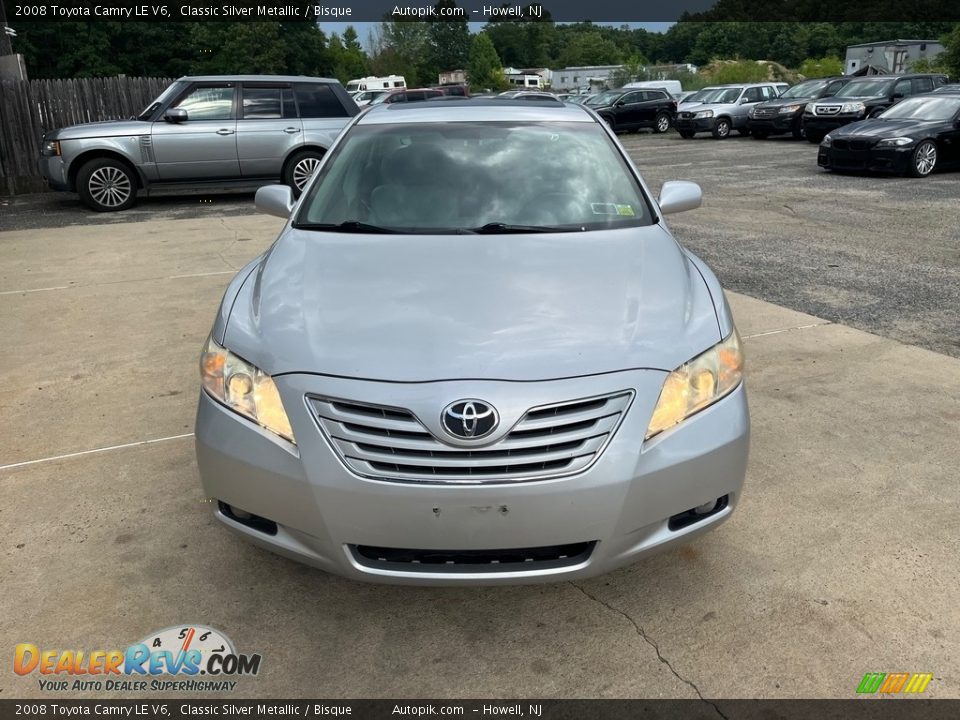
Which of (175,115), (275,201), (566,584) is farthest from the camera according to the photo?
(175,115)

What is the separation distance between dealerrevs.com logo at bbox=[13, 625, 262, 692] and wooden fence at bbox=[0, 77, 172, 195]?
13.8m

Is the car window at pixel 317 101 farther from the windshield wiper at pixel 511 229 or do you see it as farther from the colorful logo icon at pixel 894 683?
the colorful logo icon at pixel 894 683

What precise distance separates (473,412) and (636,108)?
89.3 feet

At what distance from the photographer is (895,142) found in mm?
13336

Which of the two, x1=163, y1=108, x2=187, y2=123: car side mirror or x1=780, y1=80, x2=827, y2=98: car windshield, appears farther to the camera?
x1=780, y1=80, x2=827, y2=98: car windshield

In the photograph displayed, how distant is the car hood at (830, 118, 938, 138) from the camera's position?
13.5 meters

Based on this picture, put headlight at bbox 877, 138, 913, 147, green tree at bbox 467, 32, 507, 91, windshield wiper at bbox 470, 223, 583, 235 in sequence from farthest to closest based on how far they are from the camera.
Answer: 1. green tree at bbox 467, 32, 507, 91
2. headlight at bbox 877, 138, 913, 147
3. windshield wiper at bbox 470, 223, 583, 235

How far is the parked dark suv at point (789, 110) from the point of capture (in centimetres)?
2216

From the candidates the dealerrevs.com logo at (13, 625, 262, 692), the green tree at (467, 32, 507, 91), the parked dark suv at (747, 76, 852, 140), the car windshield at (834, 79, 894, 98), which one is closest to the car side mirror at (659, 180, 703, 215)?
the dealerrevs.com logo at (13, 625, 262, 692)

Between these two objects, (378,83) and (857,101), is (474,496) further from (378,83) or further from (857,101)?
(378,83)

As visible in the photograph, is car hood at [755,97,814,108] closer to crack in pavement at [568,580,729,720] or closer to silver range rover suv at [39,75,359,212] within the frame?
silver range rover suv at [39,75,359,212]

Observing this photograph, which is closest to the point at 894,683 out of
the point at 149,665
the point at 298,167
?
the point at 149,665

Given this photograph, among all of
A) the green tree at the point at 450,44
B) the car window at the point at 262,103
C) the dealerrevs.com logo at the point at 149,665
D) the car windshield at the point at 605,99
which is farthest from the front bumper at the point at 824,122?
the green tree at the point at 450,44

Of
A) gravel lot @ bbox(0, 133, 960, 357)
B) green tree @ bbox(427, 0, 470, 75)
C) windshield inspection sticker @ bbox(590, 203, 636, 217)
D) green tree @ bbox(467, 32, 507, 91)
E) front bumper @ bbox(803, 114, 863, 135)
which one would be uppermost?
green tree @ bbox(427, 0, 470, 75)
